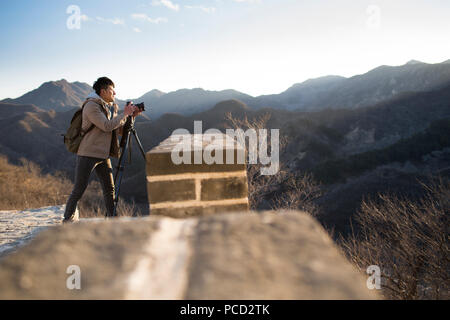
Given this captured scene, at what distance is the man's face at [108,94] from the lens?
113 inches

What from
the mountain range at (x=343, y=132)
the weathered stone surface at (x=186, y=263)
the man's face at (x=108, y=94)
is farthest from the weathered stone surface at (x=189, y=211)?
the mountain range at (x=343, y=132)

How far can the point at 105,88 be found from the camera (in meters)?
2.87

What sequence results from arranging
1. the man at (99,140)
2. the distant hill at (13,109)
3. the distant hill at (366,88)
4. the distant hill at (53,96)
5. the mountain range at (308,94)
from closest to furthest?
the man at (99,140) → the distant hill at (366,88) → the mountain range at (308,94) → the distant hill at (13,109) → the distant hill at (53,96)

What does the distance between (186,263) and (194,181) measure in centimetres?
66

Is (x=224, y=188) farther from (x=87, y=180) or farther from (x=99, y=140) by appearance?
(x=87, y=180)

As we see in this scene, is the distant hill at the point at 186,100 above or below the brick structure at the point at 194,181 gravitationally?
above

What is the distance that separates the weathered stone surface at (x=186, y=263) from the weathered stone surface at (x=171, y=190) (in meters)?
0.47

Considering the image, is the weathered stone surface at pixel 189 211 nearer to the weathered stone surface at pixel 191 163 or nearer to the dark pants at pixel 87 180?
the weathered stone surface at pixel 191 163

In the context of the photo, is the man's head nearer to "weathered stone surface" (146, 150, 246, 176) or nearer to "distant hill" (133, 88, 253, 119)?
"weathered stone surface" (146, 150, 246, 176)

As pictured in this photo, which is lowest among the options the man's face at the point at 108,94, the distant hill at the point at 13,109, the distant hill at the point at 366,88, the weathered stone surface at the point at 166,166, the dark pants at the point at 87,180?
the dark pants at the point at 87,180

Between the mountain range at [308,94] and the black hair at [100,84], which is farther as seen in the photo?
the mountain range at [308,94]

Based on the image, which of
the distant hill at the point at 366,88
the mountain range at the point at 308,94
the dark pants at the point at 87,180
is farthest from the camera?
the mountain range at the point at 308,94

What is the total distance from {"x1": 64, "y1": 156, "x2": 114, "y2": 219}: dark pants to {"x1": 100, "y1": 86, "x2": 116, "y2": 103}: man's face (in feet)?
2.27

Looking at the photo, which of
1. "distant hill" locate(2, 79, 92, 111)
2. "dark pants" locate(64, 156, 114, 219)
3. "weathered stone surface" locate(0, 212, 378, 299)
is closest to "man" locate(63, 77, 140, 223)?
"dark pants" locate(64, 156, 114, 219)
